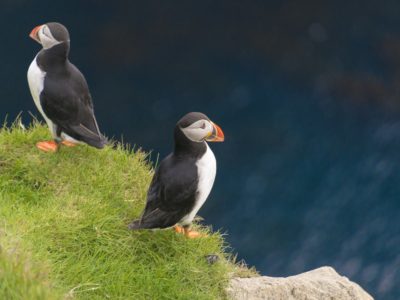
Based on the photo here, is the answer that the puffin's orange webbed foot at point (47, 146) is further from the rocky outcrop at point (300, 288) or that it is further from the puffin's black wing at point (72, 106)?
the rocky outcrop at point (300, 288)

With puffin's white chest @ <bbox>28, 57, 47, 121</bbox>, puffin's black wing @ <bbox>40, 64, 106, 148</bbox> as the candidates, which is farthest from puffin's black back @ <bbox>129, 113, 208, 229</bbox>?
puffin's white chest @ <bbox>28, 57, 47, 121</bbox>

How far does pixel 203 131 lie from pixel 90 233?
5.03 ft

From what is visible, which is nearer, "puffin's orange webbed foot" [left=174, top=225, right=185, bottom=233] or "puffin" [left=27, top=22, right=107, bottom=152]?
"puffin" [left=27, top=22, right=107, bottom=152]

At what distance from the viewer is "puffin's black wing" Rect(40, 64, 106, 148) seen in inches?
259

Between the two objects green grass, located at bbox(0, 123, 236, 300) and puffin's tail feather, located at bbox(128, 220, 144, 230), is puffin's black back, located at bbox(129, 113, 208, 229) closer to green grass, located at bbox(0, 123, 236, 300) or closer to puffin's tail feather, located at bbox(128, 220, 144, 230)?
puffin's tail feather, located at bbox(128, 220, 144, 230)

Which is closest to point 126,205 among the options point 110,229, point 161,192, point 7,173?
point 110,229

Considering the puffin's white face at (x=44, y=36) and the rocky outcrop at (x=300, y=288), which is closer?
the puffin's white face at (x=44, y=36)

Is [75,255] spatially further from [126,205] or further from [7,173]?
[7,173]

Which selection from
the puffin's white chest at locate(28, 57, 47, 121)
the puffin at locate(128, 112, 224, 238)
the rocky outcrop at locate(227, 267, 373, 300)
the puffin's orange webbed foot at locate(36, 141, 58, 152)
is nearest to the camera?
the puffin at locate(128, 112, 224, 238)

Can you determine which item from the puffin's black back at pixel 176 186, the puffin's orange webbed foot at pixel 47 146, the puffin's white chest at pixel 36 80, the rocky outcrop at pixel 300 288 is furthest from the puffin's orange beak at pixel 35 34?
the rocky outcrop at pixel 300 288

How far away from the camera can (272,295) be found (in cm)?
685

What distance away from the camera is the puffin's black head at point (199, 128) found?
5816 millimetres

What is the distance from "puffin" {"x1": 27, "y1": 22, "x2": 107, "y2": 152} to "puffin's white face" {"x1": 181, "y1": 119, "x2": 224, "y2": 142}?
128 cm

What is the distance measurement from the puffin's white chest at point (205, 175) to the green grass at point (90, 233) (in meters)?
0.62
